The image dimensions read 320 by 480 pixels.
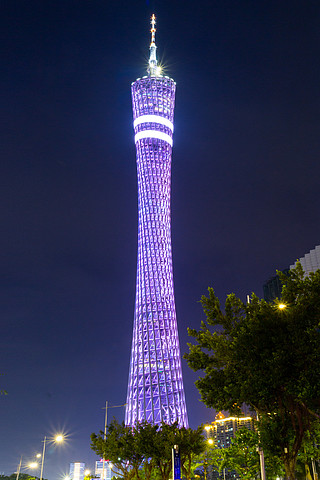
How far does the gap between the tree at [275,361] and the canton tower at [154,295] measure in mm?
32326

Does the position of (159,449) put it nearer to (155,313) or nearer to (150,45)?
(155,313)

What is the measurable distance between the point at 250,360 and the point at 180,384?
125ft

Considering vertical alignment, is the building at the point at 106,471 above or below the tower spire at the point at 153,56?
below

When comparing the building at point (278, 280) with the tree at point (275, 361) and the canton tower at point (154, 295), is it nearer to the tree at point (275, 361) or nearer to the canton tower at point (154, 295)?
the canton tower at point (154, 295)

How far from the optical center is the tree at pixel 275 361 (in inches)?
754

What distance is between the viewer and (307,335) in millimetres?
19344

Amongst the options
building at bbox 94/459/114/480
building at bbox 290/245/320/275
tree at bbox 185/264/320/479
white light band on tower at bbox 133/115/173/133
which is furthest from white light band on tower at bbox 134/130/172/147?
tree at bbox 185/264/320/479

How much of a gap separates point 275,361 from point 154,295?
3877cm

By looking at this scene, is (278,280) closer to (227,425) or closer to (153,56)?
(153,56)

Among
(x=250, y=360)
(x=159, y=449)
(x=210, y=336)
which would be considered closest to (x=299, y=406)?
(x=250, y=360)

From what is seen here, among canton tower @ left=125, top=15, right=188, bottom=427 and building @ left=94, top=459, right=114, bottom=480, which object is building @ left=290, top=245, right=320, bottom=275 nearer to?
canton tower @ left=125, top=15, right=188, bottom=427

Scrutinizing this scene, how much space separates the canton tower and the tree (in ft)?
106

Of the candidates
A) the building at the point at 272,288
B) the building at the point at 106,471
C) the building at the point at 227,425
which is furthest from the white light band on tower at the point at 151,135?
the building at the point at 272,288

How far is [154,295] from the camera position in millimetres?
57438
